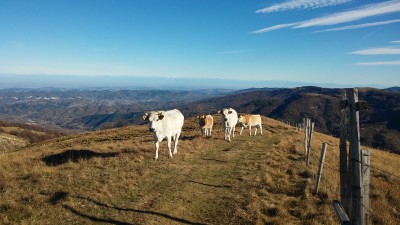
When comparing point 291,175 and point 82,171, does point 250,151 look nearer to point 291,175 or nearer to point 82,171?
point 291,175

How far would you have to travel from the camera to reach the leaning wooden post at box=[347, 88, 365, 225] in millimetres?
6277

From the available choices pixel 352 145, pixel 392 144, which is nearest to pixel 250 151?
pixel 352 145

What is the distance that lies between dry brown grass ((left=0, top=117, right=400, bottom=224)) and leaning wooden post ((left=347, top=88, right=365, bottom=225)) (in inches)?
148

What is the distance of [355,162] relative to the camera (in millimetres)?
6441

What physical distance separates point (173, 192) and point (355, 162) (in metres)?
7.93

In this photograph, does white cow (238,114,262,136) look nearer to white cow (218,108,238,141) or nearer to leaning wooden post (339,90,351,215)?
white cow (218,108,238,141)

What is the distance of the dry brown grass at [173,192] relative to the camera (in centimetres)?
1024

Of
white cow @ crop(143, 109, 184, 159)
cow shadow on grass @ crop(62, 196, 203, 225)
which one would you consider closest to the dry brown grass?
cow shadow on grass @ crop(62, 196, 203, 225)

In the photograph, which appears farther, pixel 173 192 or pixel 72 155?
pixel 72 155

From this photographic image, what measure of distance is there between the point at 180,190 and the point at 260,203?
3.36 meters

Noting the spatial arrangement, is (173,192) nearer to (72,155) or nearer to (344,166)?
(344,166)

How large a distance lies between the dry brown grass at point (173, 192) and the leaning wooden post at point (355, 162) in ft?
12.4

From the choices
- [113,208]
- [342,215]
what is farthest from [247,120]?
[342,215]

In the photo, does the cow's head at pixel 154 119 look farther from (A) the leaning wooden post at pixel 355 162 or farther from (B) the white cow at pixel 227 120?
(A) the leaning wooden post at pixel 355 162
